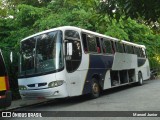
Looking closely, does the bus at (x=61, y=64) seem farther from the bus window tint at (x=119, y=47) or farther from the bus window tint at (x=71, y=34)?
the bus window tint at (x=119, y=47)

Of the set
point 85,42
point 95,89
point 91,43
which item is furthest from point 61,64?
point 91,43

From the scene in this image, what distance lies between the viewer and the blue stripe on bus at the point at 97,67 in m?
15.1

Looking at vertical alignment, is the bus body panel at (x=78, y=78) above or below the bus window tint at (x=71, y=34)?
below

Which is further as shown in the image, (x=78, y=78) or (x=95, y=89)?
(x=95, y=89)

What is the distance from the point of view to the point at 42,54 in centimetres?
1362

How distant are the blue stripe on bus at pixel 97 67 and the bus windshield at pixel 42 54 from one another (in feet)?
7.17

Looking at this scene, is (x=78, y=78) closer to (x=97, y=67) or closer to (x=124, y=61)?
(x=97, y=67)

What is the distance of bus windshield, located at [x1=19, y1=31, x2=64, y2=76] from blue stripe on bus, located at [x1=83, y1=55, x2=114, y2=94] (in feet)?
7.17

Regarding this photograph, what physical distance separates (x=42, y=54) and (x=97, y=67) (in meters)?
3.79

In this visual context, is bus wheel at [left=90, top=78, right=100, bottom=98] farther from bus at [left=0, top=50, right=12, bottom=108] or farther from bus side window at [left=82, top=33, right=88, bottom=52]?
bus at [left=0, top=50, right=12, bottom=108]

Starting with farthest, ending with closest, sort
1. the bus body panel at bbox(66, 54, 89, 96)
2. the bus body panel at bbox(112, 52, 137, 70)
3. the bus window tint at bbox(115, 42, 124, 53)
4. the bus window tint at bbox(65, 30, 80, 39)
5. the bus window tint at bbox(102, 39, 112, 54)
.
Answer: the bus window tint at bbox(115, 42, 124, 53), the bus body panel at bbox(112, 52, 137, 70), the bus window tint at bbox(102, 39, 112, 54), the bus window tint at bbox(65, 30, 80, 39), the bus body panel at bbox(66, 54, 89, 96)

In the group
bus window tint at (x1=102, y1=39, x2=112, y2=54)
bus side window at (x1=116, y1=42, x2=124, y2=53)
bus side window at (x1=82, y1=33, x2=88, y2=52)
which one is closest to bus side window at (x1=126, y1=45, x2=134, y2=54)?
bus side window at (x1=116, y1=42, x2=124, y2=53)

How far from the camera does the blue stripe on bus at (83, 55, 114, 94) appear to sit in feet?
49.5

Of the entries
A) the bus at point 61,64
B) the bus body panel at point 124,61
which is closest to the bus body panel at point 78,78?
the bus at point 61,64
